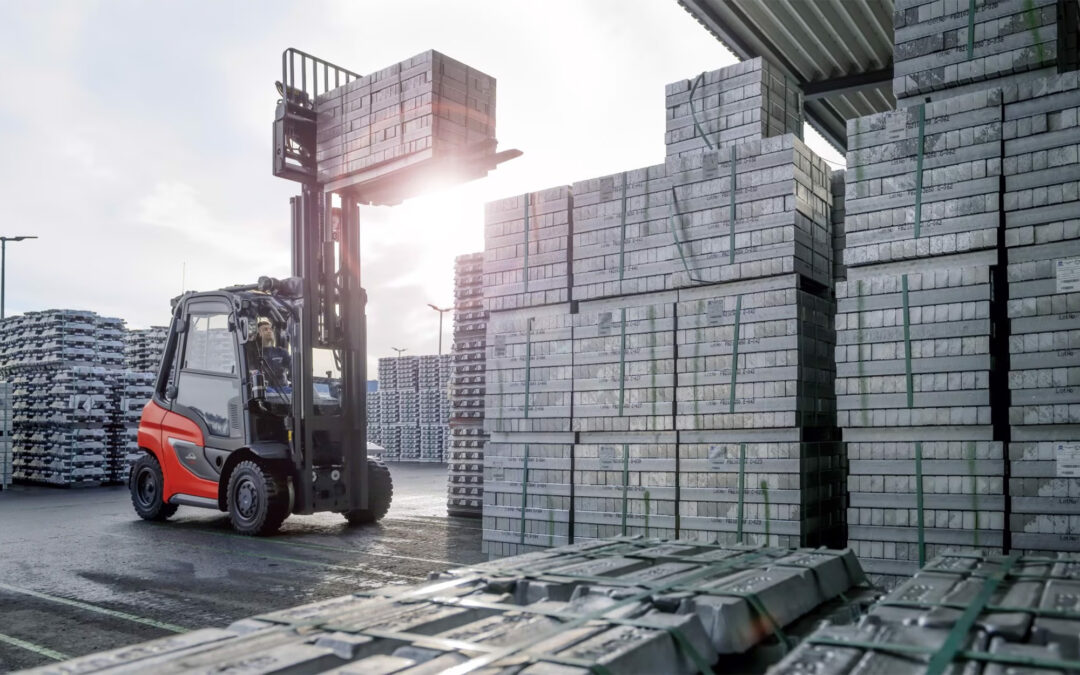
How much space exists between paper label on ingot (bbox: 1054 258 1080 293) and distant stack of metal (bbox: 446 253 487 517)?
837 centimetres

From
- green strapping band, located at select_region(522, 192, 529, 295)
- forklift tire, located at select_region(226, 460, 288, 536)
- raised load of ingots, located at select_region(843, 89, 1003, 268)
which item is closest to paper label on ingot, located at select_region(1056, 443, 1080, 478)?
raised load of ingots, located at select_region(843, 89, 1003, 268)

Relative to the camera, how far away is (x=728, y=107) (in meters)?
6.70

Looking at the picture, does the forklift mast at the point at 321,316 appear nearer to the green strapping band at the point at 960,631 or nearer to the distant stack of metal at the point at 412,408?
the green strapping band at the point at 960,631

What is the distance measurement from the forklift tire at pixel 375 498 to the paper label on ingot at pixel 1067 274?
8191 mm

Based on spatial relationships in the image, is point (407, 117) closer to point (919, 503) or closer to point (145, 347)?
point (919, 503)

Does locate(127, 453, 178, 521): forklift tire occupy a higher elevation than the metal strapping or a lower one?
lower

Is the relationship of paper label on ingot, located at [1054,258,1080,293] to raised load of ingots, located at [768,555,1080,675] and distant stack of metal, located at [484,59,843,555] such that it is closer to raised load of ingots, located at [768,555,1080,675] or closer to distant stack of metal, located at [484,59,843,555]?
distant stack of metal, located at [484,59,843,555]

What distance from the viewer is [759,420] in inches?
239

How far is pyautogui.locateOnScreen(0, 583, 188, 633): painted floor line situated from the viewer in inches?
227

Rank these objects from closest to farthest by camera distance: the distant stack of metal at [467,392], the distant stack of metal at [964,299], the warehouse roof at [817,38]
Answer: the distant stack of metal at [964,299], the warehouse roof at [817,38], the distant stack of metal at [467,392]

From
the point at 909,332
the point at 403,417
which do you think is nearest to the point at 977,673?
the point at 909,332

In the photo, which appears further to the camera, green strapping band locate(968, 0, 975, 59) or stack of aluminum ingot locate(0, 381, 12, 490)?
stack of aluminum ingot locate(0, 381, 12, 490)

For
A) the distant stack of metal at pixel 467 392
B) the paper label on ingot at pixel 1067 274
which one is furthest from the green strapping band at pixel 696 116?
the distant stack of metal at pixel 467 392

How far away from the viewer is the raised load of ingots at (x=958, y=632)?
184 centimetres
